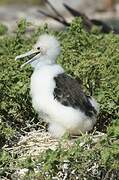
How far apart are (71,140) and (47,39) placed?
3.17 ft

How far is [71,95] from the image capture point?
5.50 metres

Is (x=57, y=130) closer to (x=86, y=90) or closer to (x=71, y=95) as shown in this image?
(x=71, y=95)

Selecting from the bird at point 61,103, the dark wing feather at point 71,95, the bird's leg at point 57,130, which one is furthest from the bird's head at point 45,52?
the bird's leg at point 57,130

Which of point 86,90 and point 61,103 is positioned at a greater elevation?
point 86,90

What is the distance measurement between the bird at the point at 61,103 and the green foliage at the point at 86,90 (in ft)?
0.67

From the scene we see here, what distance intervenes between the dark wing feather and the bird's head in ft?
1.10

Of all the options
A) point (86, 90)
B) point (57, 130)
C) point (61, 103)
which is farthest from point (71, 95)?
point (86, 90)

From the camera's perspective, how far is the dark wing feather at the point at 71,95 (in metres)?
5.47

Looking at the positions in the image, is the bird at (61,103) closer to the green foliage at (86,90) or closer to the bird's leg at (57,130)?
the bird's leg at (57,130)

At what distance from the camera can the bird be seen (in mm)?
5426

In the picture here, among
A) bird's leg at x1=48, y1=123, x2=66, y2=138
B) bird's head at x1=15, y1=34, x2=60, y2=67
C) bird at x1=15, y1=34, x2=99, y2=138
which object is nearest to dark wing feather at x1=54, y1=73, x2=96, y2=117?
bird at x1=15, y1=34, x2=99, y2=138

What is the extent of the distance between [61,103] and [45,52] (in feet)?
1.98

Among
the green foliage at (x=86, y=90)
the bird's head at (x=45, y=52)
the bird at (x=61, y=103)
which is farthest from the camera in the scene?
the bird's head at (x=45, y=52)

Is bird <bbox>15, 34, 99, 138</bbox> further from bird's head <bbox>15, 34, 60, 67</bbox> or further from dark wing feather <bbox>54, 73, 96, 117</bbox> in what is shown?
bird's head <bbox>15, 34, 60, 67</bbox>
